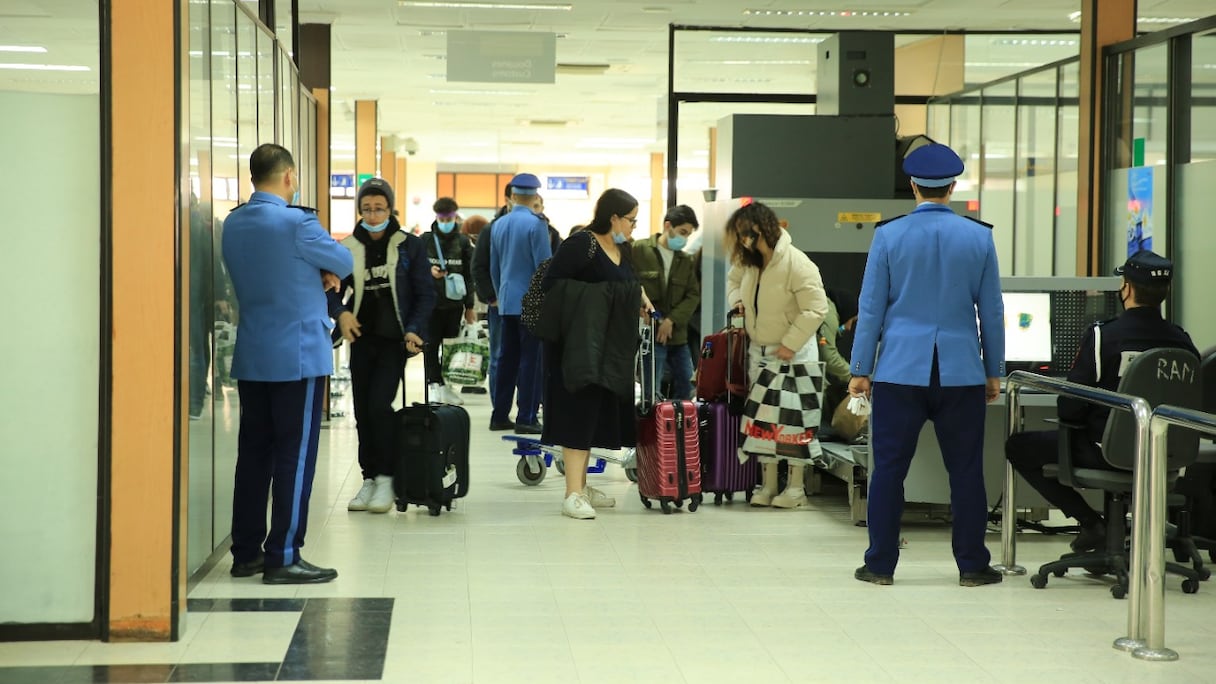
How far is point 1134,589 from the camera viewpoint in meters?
4.28

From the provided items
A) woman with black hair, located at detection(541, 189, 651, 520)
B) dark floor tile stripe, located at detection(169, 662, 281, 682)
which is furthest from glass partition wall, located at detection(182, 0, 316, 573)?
woman with black hair, located at detection(541, 189, 651, 520)

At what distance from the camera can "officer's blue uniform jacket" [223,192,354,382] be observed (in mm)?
4957

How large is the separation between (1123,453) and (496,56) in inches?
356

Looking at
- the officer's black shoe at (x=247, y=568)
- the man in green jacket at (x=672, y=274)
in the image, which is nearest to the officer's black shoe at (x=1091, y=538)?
the officer's black shoe at (x=247, y=568)

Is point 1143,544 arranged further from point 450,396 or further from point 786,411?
point 450,396

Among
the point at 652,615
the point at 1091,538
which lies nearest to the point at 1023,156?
the point at 1091,538

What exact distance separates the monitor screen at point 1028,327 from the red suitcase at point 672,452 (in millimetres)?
1495

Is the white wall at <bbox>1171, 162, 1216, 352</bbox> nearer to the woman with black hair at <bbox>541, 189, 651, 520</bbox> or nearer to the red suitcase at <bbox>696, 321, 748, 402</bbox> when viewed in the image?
the red suitcase at <bbox>696, 321, 748, 402</bbox>

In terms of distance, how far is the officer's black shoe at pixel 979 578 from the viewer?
17.2 feet

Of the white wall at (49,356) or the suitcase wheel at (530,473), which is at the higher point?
the white wall at (49,356)

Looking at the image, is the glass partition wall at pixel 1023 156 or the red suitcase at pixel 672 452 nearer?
the red suitcase at pixel 672 452

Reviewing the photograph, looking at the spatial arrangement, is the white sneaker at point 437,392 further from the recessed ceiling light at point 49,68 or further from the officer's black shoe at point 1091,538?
the recessed ceiling light at point 49,68

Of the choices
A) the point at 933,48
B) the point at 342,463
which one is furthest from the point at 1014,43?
the point at 342,463

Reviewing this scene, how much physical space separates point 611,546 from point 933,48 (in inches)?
310
